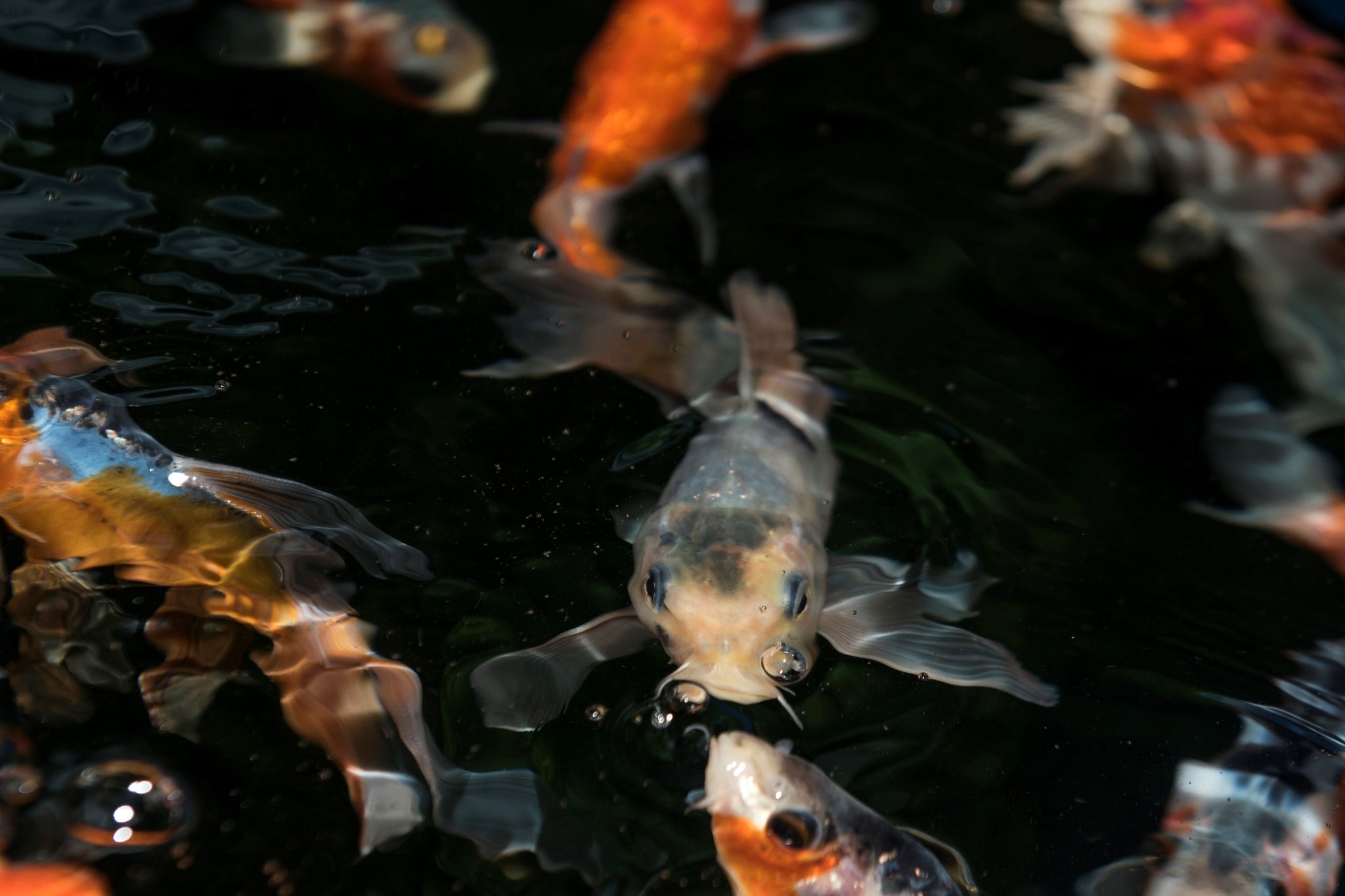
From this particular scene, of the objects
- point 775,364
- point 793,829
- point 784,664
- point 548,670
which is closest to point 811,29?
point 775,364

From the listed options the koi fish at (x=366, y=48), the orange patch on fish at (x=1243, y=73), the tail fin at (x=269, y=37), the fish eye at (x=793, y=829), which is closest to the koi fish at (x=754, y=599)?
the fish eye at (x=793, y=829)

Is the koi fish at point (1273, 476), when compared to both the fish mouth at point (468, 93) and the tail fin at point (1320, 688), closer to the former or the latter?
the tail fin at point (1320, 688)

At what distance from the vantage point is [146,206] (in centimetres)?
337

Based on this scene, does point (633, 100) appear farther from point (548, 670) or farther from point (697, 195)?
point (548, 670)

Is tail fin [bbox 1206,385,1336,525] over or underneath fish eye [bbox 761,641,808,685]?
over

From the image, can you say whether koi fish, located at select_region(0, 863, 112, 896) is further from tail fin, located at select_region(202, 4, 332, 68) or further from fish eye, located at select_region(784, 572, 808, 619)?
tail fin, located at select_region(202, 4, 332, 68)

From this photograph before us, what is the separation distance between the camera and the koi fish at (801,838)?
2.23 meters

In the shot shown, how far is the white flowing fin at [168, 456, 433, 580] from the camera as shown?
2.55 m

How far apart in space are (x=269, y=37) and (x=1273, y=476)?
387cm

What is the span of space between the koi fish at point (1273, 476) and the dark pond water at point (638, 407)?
7 cm

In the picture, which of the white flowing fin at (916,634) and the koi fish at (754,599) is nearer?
the koi fish at (754,599)

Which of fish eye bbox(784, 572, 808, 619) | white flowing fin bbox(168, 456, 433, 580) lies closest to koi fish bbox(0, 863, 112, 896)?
white flowing fin bbox(168, 456, 433, 580)

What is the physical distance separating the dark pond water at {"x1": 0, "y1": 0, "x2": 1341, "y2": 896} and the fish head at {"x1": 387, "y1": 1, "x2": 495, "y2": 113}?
0.33 feet

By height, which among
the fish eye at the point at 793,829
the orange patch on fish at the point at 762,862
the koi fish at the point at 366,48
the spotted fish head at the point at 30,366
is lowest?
the orange patch on fish at the point at 762,862
